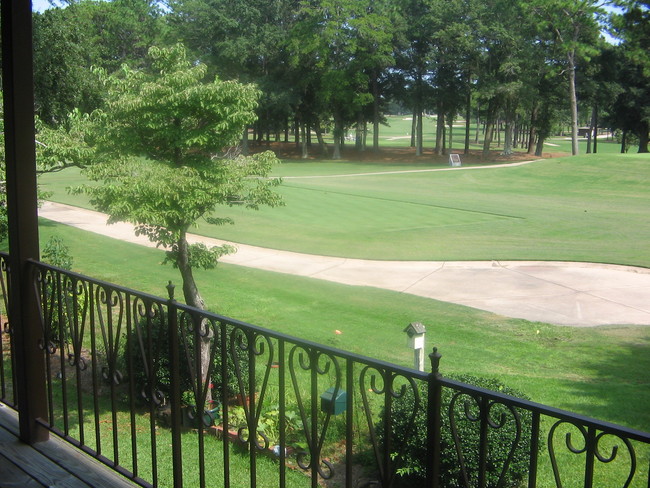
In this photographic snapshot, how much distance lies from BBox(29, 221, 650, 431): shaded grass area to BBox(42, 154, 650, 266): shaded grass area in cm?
461

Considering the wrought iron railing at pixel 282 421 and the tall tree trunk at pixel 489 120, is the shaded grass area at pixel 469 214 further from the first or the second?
the tall tree trunk at pixel 489 120

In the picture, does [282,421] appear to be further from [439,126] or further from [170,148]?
[439,126]

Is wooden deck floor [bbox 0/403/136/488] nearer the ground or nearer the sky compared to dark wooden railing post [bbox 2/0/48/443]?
nearer the ground

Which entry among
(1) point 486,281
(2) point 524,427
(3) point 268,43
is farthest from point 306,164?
(2) point 524,427

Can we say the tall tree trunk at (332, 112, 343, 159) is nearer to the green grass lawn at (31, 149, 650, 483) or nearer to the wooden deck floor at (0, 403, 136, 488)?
the green grass lawn at (31, 149, 650, 483)

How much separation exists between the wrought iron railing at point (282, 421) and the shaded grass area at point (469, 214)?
10750mm

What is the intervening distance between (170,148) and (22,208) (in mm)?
6272

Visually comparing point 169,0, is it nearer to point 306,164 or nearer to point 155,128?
point 306,164

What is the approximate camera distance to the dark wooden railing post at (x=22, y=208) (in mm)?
3414

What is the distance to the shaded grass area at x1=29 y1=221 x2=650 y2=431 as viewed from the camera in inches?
351

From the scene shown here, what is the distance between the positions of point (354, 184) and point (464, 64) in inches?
904

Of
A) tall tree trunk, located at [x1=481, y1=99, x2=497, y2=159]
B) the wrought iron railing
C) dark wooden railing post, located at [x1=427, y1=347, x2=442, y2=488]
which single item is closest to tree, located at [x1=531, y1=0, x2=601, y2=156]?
tall tree trunk, located at [x1=481, y1=99, x2=497, y2=159]

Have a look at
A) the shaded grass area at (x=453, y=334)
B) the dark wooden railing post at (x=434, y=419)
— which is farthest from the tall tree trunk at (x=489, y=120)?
the dark wooden railing post at (x=434, y=419)

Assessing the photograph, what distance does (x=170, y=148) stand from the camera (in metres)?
9.64
